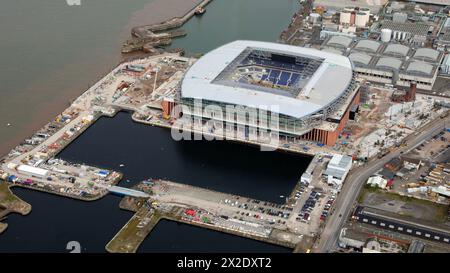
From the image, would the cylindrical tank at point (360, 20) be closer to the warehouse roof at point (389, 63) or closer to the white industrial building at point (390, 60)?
the white industrial building at point (390, 60)

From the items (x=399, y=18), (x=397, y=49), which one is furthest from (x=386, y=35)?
(x=399, y=18)

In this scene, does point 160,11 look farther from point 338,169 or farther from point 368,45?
point 338,169

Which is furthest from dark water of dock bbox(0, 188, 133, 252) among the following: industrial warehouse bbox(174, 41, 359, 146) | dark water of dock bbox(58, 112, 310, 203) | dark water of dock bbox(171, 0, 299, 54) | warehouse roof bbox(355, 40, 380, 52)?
warehouse roof bbox(355, 40, 380, 52)

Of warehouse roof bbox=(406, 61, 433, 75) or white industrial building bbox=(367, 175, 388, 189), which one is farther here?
warehouse roof bbox=(406, 61, 433, 75)

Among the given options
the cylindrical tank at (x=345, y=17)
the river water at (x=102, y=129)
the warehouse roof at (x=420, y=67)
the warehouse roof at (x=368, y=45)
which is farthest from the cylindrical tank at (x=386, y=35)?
the river water at (x=102, y=129)

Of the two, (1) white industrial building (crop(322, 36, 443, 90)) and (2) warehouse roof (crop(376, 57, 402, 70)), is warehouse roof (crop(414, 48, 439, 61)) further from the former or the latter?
(2) warehouse roof (crop(376, 57, 402, 70))

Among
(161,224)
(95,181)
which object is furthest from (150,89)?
(161,224)
